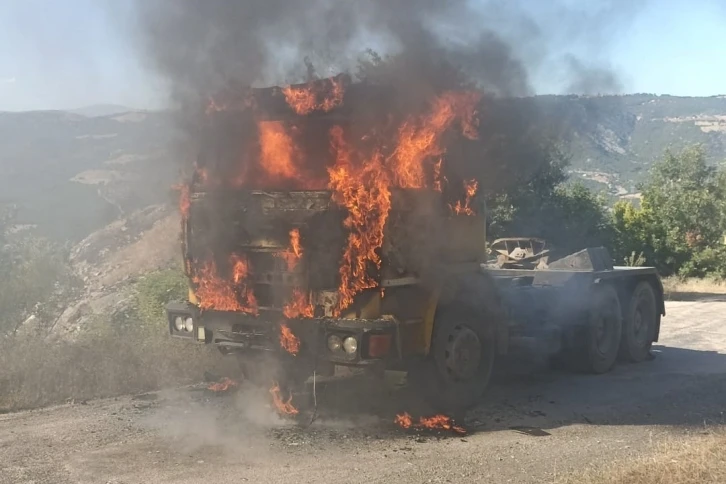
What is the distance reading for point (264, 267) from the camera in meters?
6.59

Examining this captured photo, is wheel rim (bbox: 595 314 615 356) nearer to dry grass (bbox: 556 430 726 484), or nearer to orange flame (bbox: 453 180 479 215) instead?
orange flame (bbox: 453 180 479 215)

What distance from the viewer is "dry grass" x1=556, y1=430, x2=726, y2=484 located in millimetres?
4805

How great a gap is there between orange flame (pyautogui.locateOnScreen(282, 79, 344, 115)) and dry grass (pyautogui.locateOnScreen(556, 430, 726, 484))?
3.67 metres

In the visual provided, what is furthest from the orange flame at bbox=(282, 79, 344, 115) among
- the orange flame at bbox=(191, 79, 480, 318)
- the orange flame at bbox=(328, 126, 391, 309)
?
the orange flame at bbox=(328, 126, 391, 309)

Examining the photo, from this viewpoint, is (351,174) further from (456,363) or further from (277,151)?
(456,363)

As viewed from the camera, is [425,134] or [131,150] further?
[131,150]

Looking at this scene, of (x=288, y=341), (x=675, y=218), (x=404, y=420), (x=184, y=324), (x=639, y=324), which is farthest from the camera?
(x=675, y=218)

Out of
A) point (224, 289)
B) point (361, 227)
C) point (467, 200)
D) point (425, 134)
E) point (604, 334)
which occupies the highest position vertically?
point (425, 134)

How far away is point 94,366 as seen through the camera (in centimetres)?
849

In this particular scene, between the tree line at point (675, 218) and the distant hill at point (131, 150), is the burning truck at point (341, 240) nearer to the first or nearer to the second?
the distant hill at point (131, 150)

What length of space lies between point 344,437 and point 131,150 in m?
7.42

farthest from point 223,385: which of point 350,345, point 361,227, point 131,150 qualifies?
point 131,150

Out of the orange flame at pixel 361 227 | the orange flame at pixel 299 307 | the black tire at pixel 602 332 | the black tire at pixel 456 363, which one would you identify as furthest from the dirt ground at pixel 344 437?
the orange flame at pixel 361 227

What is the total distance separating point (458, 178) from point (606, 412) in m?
2.86
